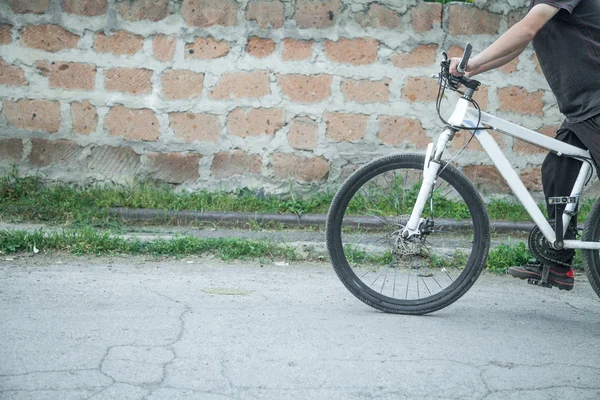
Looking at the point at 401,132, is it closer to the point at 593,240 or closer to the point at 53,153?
the point at 593,240

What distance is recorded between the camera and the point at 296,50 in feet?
20.2

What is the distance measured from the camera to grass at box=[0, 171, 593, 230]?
5.76 m

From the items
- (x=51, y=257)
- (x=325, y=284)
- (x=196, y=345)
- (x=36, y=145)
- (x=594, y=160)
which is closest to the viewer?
(x=196, y=345)

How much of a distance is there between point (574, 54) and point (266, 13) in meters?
2.95

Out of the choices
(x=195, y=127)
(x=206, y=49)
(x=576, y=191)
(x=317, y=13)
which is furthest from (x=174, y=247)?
(x=576, y=191)

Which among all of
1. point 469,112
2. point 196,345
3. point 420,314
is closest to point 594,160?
point 469,112

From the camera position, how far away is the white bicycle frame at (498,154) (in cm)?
392

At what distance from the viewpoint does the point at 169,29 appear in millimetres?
6102

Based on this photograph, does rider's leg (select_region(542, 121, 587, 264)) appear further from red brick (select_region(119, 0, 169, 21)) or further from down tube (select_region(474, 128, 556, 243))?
red brick (select_region(119, 0, 169, 21))

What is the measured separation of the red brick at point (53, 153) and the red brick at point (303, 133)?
5.71ft

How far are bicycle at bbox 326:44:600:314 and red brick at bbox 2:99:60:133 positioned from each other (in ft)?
9.93

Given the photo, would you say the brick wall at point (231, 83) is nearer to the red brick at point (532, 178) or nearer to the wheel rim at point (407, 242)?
the red brick at point (532, 178)

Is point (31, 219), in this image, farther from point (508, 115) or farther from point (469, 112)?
point (508, 115)

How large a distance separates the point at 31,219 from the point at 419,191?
3.19 m
